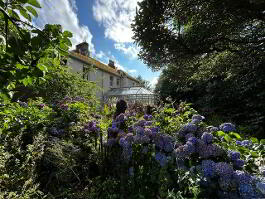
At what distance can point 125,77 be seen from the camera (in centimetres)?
3131

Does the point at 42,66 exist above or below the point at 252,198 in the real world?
above

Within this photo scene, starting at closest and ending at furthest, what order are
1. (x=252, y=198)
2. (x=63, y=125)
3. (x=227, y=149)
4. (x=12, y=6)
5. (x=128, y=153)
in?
1. (x=12, y=6)
2. (x=252, y=198)
3. (x=227, y=149)
4. (x=128, y=153)
5. (x=63, y=125)

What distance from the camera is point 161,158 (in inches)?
91.8

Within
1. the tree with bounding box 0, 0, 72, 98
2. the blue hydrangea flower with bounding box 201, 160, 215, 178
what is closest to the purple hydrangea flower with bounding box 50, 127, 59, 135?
the blue hydrangea flower with bounding box 201, 160, 215, 178

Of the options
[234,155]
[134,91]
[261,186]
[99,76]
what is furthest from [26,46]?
[99,76]

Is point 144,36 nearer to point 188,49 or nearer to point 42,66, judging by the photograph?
point 188,49

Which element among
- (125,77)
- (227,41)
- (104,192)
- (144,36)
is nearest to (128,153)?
(104,192)

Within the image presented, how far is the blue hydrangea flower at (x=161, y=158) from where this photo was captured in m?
2.23

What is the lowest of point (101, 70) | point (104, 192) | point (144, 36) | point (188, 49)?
point (104, 192)

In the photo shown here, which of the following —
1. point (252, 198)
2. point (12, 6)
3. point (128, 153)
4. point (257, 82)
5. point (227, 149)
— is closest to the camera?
point (12, 6)

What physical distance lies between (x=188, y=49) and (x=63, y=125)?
459cm

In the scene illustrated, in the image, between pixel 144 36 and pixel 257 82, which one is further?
pixel 144 36

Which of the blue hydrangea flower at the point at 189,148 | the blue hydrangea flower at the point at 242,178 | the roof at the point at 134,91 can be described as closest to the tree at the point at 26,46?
the blue hydrangea flower at the point at 189,148

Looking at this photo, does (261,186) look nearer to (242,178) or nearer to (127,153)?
(242,178)
